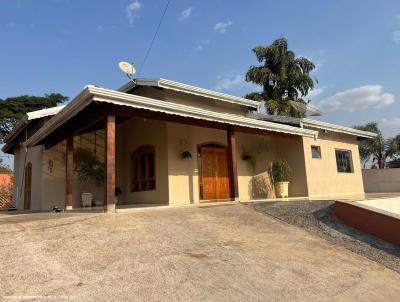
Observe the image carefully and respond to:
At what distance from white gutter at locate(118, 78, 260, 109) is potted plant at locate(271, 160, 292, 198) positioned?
3.02 meters

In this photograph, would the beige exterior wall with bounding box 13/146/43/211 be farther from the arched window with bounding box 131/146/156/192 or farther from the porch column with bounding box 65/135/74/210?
the arched window with bounding box 131/146/156/192

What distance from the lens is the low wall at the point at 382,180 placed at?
21.8 metres

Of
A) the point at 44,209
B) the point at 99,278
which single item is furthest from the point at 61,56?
the point at 99,278

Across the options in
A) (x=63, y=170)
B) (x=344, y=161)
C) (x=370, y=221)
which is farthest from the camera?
(x=344, y=161)

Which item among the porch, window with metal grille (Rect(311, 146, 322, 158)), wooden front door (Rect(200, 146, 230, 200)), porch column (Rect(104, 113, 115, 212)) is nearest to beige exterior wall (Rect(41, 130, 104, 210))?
the porch

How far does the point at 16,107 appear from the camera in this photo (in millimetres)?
31172

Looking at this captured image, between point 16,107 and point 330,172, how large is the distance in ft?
91.3

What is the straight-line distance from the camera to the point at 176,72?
15.6 m

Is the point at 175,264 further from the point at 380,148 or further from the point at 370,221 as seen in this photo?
the point at 380,148

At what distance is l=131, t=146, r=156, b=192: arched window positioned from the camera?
39.2ft

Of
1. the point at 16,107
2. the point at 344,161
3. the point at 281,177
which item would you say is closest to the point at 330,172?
the point at 344,161

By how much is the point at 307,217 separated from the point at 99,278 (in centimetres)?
545

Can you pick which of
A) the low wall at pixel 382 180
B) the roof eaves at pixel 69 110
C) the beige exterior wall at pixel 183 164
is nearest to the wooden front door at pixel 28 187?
the roof eaves at pixel 69 110

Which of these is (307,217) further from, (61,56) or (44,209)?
(61,56)
